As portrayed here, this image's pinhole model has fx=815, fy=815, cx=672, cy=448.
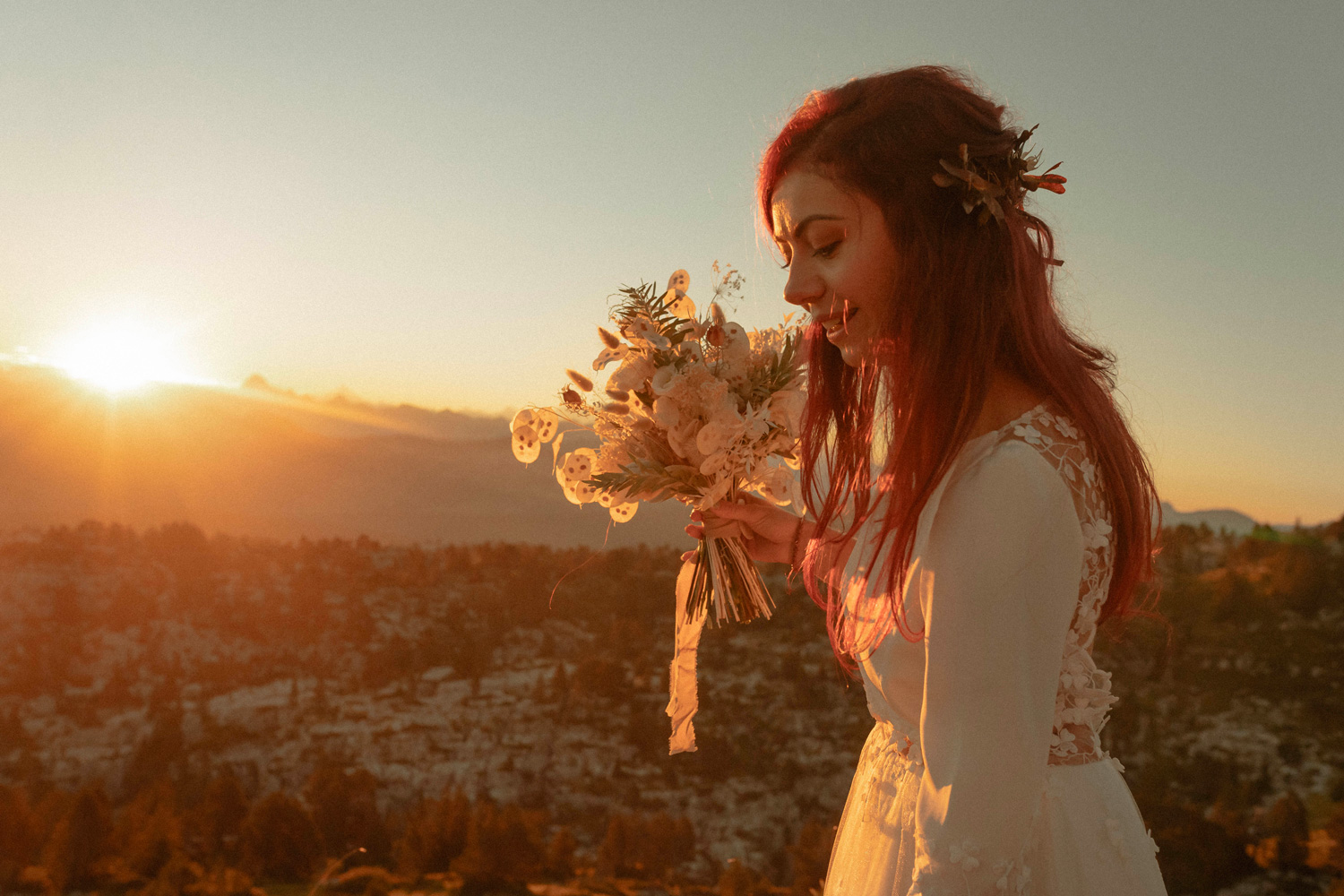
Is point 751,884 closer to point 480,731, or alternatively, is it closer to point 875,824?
point 480,731

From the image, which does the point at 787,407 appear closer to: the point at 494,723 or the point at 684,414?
the point at 684,414

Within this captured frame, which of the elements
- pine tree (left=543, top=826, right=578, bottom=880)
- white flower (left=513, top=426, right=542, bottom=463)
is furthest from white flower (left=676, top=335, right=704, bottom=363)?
pine tree (left=543, top=826, right=578, bottom=880)

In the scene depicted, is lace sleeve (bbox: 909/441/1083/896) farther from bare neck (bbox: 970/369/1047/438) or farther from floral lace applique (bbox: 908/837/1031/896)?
bare neck (bbox: 970/369/1047/438)

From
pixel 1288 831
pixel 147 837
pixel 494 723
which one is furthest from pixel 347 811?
pixel 1288 831

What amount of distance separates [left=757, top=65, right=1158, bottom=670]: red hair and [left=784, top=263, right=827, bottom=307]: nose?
0.44 ft

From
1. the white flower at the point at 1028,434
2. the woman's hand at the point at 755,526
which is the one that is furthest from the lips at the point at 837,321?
the woman's hand at the point at 755,526

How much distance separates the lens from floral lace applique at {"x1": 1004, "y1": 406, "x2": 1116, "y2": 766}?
1153mm

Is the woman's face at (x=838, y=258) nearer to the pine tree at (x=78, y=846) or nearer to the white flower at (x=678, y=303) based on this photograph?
the white flower at (x=678, y=303)

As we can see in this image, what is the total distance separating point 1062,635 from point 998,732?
0.53ft

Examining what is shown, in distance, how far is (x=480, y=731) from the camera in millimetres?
6125

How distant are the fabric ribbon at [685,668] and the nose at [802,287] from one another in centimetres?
107

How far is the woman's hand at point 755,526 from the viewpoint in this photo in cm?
214

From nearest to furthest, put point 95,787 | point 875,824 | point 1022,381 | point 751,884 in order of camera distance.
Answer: point 1022,381 < point 875,824 < point 751,884 < point 95,787

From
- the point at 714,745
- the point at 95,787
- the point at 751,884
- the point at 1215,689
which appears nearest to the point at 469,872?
the point at 751,884
